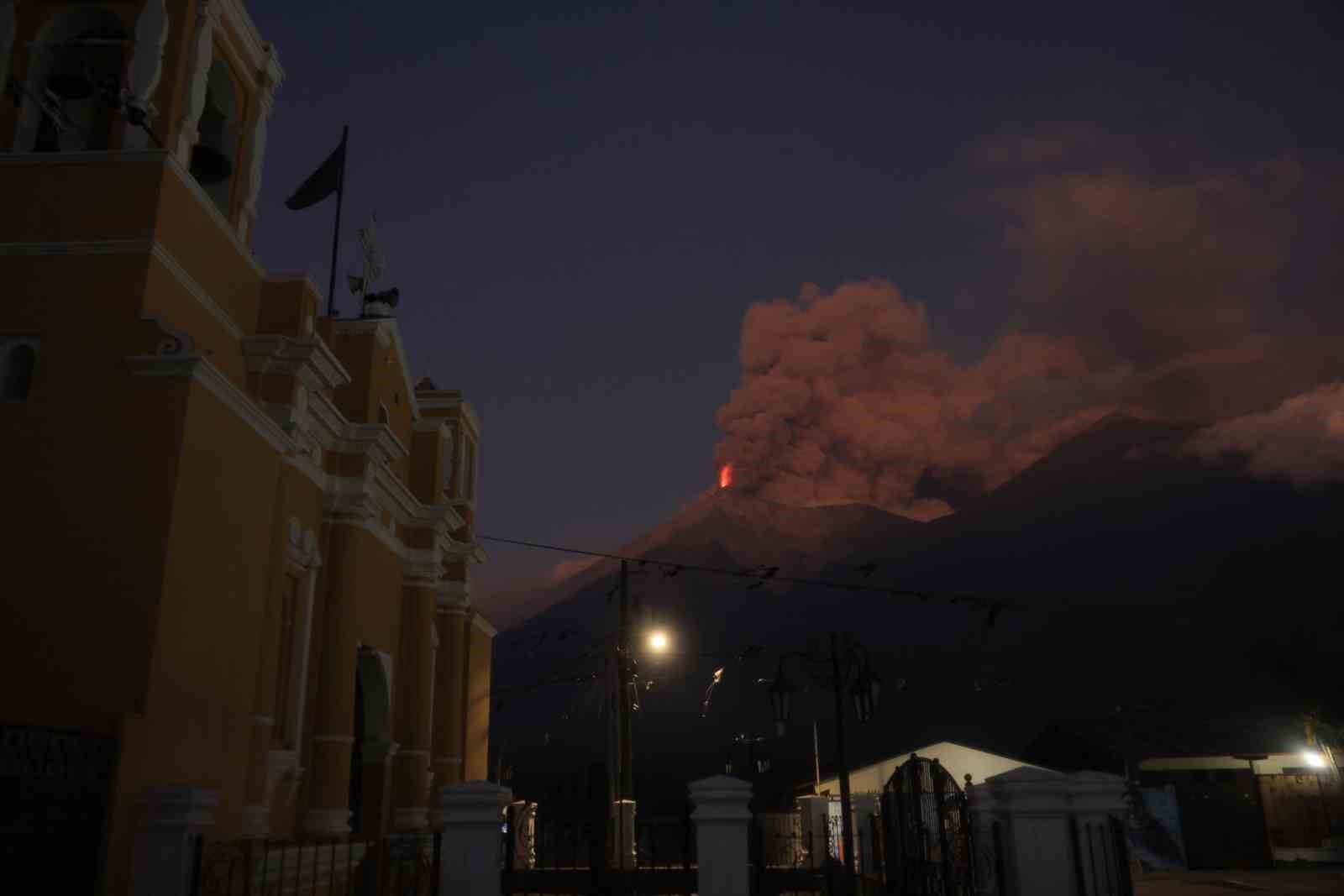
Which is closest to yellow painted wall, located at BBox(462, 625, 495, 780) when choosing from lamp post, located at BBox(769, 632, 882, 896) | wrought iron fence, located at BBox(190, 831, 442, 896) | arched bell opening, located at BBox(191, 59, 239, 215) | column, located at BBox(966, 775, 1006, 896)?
wrought iron fence, located at BBox(190, 831, 442, 896)

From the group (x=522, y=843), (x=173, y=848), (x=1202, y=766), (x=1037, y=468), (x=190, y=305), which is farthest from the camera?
(x=1037, y=468)

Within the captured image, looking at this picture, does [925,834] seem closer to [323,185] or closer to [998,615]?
[323,185]

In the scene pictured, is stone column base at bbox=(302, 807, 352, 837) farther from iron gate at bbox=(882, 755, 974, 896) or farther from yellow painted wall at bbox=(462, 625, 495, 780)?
yellow painted wall at bbox=(462, 625, 495, 780)

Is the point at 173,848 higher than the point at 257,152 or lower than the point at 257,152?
lower

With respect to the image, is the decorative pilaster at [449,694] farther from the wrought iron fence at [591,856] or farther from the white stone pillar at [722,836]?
the white stone pillar at [722,836]

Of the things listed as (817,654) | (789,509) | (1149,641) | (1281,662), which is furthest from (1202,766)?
(789,509)

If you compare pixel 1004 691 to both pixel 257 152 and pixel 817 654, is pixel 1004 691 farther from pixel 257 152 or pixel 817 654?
pixel 257 152

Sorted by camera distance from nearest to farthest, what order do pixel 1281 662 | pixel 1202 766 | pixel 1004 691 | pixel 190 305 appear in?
pixel 190 305 < pixel 1202 766 < pixel 1281 662 < pixel 1004 691
